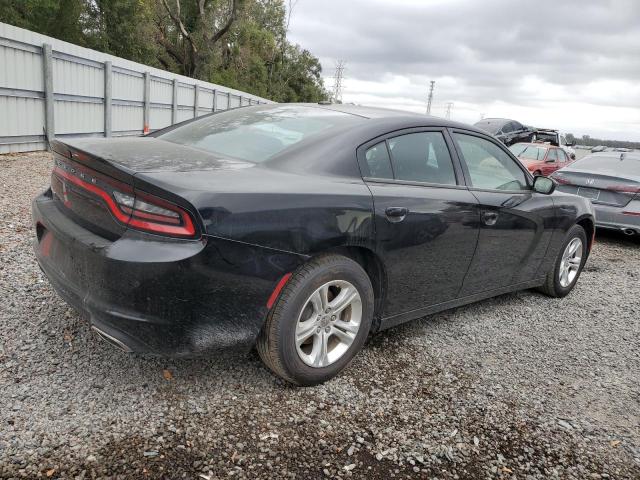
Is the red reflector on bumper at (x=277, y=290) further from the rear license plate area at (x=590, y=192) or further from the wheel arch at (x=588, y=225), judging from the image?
the rear license plate area at (x=590, y=192)

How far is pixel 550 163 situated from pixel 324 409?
555 inches

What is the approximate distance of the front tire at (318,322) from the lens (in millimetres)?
2559

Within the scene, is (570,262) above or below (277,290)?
below

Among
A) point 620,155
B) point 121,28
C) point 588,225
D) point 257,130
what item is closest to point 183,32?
point 121,28

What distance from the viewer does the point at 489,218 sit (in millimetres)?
3600

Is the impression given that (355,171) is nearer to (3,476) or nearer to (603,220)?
(3,476)

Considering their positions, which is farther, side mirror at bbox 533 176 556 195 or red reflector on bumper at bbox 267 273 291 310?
side mirror at bbox 533 176 556 195

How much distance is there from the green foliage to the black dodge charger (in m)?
29.0

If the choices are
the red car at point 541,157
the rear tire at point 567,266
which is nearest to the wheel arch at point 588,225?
the rear tire at point 567,266

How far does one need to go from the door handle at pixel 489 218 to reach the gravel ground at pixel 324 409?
83cm

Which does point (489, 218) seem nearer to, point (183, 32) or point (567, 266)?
point (567, 266)

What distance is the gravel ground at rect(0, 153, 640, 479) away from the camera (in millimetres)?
2225

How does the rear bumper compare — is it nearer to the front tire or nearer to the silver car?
the front tire

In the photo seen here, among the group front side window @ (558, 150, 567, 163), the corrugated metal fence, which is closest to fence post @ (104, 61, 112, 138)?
the corrugated metal fence
